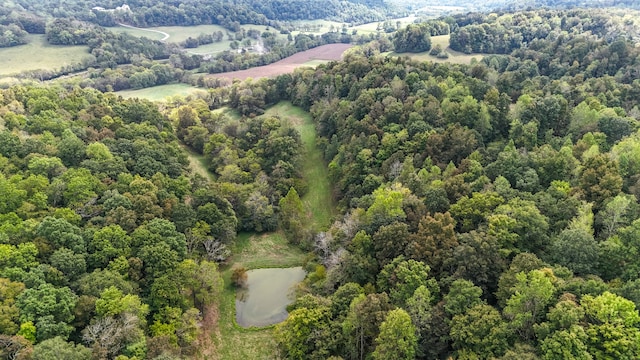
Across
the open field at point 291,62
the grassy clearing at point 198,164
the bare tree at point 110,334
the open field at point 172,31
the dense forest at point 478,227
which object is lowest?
the grassy clearing at point 198,164

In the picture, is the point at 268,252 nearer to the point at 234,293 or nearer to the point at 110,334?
the point at 234,293

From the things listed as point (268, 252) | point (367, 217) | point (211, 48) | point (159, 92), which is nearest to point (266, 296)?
point (268, 252)

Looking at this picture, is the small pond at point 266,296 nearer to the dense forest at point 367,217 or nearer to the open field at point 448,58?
the dense forest at point 367,217

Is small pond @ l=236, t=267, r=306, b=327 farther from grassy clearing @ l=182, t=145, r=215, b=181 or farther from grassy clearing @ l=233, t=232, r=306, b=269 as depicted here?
grassy clearing @ l=182, t=145, r=215, b=181

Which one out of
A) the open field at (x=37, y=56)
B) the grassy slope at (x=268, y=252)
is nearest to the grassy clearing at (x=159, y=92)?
the open field at (x=37, y=56)

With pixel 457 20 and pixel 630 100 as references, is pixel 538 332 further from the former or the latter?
pixel 457 20

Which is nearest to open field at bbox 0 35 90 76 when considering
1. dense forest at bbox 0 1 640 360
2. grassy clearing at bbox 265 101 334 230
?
dense forest at bbox 0 1 640 360
